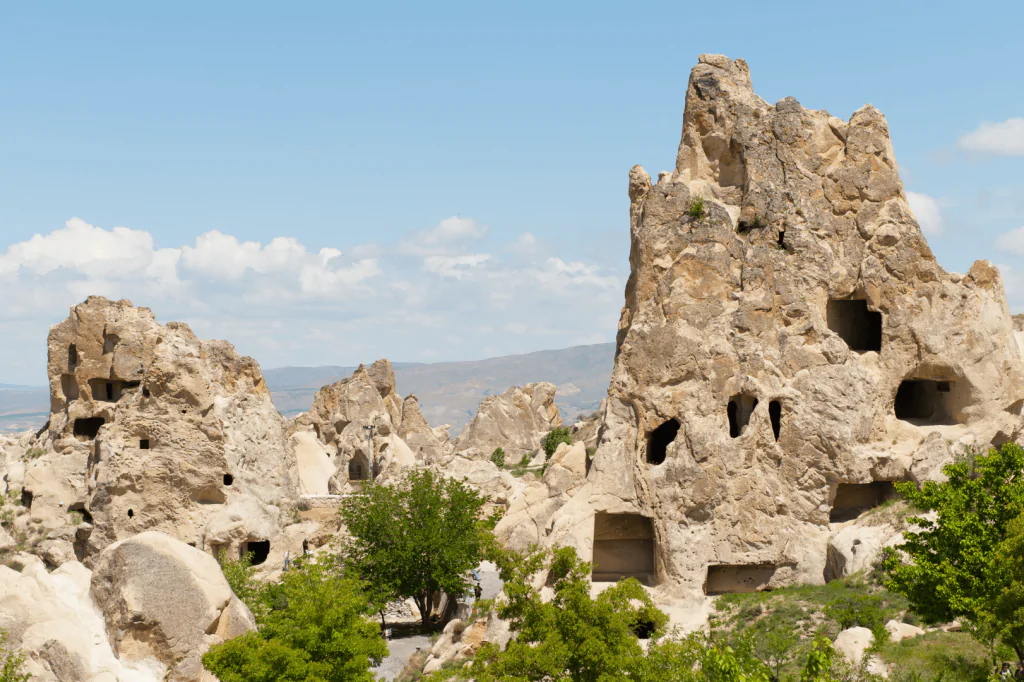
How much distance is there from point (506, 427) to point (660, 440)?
59055 millimetres

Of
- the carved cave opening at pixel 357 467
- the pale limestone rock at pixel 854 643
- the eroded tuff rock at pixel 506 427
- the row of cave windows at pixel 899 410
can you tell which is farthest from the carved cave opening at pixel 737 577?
the eroded tuff rock at pixel 506 427

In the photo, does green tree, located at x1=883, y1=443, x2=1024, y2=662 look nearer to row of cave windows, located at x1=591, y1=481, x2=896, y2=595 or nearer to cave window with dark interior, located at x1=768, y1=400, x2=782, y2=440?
cave window with dark interior, located at x1=768, y1=400, x2=782, y2=440

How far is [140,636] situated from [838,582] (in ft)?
55.4

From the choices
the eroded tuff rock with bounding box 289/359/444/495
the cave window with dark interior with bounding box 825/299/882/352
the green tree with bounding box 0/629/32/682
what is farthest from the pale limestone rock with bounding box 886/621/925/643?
the eroded tuff rock with bounding box 289/359/444/495

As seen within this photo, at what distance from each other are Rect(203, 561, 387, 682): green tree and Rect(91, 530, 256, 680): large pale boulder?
102 cm

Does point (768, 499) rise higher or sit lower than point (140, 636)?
higher

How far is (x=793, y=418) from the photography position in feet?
107

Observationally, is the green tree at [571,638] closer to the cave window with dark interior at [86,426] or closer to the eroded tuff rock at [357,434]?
the cave window with dark interior at [86,426]

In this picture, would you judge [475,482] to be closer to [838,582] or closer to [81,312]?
[81,312]

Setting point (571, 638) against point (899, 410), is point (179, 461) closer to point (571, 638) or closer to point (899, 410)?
point (571, 638)

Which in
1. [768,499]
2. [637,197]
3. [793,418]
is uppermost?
[637,197]

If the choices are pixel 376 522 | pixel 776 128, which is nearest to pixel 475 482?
pixel 376 522

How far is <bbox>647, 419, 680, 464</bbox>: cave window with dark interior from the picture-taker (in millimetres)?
33875

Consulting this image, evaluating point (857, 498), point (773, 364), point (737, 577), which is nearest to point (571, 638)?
point (737, 577)
